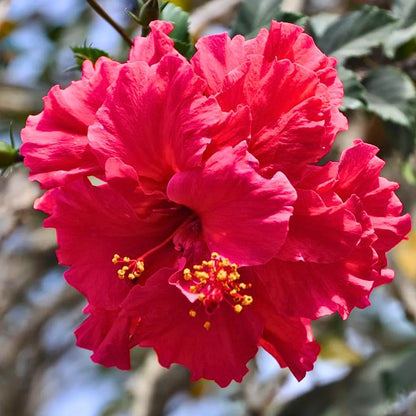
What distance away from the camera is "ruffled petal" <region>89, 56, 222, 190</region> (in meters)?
0.90

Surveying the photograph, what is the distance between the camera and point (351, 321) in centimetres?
320

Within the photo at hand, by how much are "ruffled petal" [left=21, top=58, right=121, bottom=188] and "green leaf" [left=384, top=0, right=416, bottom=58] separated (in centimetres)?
77

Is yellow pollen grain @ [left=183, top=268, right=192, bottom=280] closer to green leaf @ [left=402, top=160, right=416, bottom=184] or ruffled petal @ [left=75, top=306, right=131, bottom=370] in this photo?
ruffled petal @ [left=75, top=306, right=131, bottom=370]

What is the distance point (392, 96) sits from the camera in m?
1.40

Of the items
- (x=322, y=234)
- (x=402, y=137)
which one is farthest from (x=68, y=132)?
(x=402, y=137)

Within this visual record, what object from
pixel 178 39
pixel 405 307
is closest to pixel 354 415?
pixel 405 307

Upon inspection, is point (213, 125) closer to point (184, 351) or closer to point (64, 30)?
point (184, 351)

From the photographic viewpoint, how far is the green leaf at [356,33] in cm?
135

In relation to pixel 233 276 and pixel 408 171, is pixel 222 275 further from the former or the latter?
pixel 408 171

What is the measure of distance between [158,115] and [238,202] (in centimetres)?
16

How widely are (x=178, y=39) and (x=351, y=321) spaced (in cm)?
230

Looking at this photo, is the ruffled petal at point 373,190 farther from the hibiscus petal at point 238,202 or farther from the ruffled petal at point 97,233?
the ruffled petal at point 97,233

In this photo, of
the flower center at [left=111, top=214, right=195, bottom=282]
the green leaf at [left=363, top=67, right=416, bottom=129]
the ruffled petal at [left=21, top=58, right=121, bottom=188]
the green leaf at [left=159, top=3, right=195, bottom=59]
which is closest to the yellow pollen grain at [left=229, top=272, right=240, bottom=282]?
the flower center at [left=111, top=214, right=195, bottom=282]

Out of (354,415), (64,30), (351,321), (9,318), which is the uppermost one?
(64,30)
